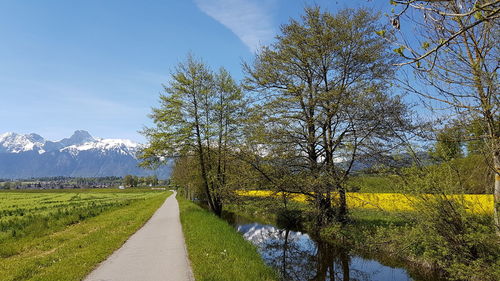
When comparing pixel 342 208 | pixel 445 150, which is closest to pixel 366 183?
pixel 342 208

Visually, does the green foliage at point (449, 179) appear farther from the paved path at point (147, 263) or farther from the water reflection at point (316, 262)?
the paved path at point (147, 263)

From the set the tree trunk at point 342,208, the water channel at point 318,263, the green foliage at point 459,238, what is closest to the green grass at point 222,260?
the water channel at point 318,263

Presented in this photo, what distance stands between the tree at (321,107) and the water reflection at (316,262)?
2.39m

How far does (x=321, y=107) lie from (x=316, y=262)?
7.57 m

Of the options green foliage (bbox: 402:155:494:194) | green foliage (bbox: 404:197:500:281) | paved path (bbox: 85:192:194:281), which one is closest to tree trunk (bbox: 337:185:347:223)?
green foliage (bbox: 404:197:500:281)

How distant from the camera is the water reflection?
10.4 metres

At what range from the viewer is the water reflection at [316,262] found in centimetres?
1041

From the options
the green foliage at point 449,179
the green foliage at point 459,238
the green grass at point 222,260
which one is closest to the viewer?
the green foliage at point 459,238

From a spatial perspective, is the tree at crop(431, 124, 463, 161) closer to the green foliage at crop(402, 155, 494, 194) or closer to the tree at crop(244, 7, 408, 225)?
the green foliage at crop(402, 155, 494, 194)

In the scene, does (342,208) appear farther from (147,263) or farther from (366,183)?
(147,263)

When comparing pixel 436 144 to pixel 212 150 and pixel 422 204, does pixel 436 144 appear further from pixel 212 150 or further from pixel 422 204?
pixel 212 150

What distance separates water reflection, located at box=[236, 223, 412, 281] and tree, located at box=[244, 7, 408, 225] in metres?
2.39

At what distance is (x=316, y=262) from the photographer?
12.2m

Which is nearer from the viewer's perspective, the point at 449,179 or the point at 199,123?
the point at 449,179
